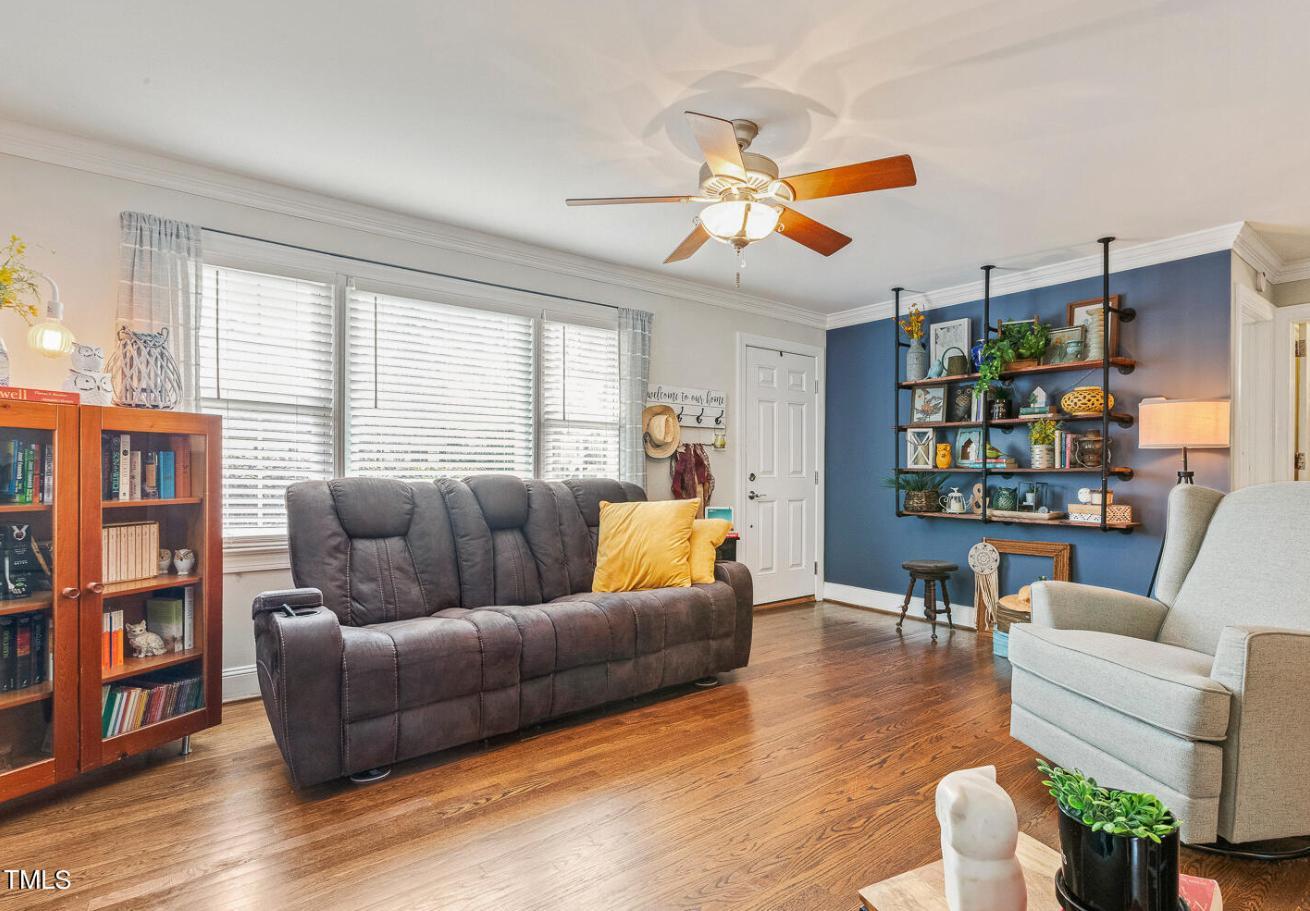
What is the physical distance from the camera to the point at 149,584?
8.47 feet

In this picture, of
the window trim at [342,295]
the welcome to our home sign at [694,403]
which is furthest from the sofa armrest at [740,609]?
the welcome to our home sign at [694,403]

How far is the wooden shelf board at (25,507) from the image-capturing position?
7.14 ft

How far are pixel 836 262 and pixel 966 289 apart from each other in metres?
1.22

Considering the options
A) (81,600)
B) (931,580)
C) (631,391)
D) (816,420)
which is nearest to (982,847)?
(81,600)

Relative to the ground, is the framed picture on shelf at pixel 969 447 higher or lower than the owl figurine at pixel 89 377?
lower

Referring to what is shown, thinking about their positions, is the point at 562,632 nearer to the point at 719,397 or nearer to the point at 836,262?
the point at 719,397

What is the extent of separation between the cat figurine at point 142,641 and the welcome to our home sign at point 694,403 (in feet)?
10.0

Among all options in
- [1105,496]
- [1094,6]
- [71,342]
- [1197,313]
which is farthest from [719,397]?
[71,342]

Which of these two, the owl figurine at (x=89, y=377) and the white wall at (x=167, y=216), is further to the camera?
the white wall at (x=167, y=216)

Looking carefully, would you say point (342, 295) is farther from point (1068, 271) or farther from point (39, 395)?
point (1068, 271)

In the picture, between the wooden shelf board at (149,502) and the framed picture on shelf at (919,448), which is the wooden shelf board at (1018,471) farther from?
the wooden shelf board at (149,502)

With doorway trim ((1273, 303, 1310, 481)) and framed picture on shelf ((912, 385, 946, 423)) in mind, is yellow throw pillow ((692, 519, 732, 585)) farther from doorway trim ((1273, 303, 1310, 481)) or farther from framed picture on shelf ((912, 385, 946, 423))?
doorway trim ((1273, 303, 1310, 481))

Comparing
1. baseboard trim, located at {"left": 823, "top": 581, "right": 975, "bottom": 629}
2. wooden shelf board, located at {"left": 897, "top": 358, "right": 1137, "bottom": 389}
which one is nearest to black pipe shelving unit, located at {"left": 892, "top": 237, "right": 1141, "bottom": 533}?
wooden shelf board, located at {"left": 897, "top": 358, "right": 1137, "bottom": 389}

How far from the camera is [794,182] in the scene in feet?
8.18
